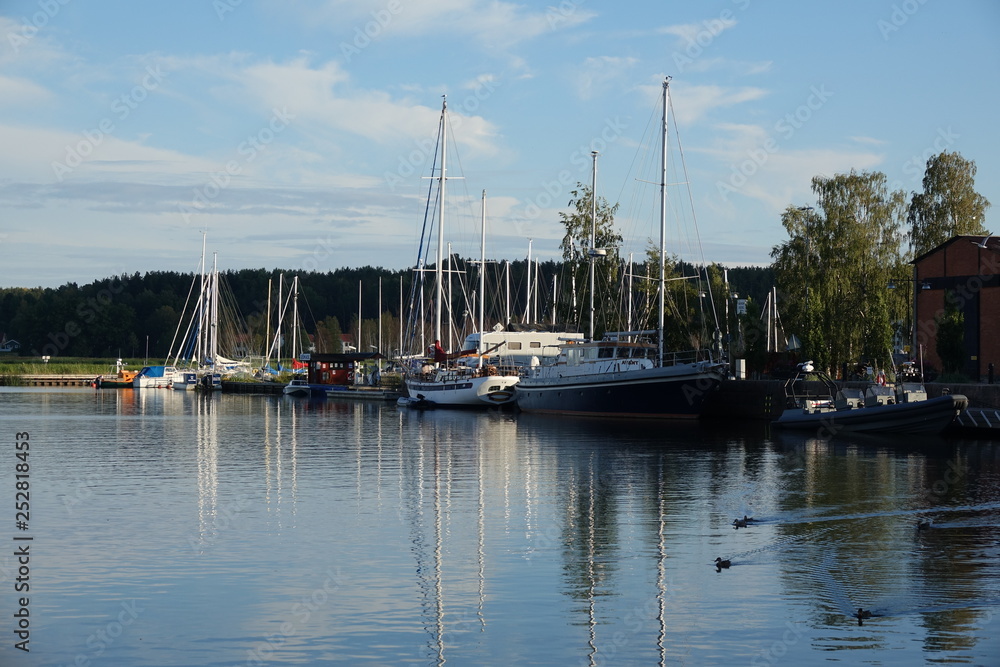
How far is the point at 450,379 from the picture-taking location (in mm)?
71125

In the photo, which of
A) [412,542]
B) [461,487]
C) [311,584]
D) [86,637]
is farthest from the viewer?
[461,487]

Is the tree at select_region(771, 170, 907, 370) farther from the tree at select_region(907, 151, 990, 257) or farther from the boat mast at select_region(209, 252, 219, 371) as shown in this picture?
the boat mast at select_region(209, 252, 219, 371)

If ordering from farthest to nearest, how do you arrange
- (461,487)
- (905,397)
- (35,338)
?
1. (35,338)
2. (905,397)
3. (461,487)

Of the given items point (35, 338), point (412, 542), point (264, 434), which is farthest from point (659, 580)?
point (35, 338)

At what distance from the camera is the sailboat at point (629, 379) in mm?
55438

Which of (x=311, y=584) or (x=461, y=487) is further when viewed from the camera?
(x=461, y=487)

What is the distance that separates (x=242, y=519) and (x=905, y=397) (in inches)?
1246

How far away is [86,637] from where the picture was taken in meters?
14.1

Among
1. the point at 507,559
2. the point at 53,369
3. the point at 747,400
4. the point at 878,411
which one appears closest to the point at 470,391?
the point at 747,400

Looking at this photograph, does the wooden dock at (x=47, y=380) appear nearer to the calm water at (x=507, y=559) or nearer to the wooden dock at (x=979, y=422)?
the calm water at (x=507, y=559)

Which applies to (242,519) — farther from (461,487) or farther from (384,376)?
(384,376)

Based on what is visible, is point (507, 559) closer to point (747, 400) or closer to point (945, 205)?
point (747, 400)

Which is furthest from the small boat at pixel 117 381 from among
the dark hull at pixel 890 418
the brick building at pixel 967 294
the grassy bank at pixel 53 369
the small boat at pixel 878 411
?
A: the dark hull at pixel 890 418

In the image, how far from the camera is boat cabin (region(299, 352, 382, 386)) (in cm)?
10206
